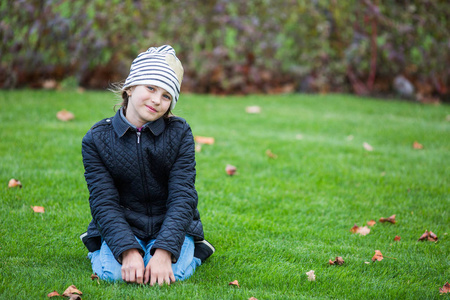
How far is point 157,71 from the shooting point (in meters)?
2.58

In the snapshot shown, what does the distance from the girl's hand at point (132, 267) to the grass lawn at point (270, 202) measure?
6cm

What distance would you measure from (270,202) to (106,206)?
1595 mm

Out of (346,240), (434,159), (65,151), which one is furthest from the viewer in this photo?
(434,159)

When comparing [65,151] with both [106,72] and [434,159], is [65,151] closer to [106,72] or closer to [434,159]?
[106,72]

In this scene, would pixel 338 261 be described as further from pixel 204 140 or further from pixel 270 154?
pixel 204 140

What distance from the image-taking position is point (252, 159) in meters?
4.71

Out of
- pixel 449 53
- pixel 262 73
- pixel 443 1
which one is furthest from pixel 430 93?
pixel 262 73

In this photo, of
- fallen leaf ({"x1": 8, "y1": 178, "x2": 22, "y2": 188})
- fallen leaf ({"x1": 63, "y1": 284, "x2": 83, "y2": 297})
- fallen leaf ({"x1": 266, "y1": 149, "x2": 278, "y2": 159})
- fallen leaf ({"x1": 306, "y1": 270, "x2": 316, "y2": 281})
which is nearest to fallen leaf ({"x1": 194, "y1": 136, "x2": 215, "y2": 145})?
fallen leaf ({"x1": 266, "y1": 149, "x2": 278, "y2": 159})

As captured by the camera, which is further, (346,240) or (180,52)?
(180,52)

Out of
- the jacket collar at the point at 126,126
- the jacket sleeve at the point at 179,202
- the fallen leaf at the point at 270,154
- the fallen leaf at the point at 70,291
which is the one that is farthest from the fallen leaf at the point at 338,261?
the fallen leaf at the point at 270,154

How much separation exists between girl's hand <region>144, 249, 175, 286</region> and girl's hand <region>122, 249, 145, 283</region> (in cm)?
3

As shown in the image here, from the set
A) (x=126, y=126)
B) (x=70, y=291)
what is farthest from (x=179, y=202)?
(x=70, y=291)

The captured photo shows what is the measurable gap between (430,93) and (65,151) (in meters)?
5.92

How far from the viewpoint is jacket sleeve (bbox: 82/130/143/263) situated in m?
2.47
